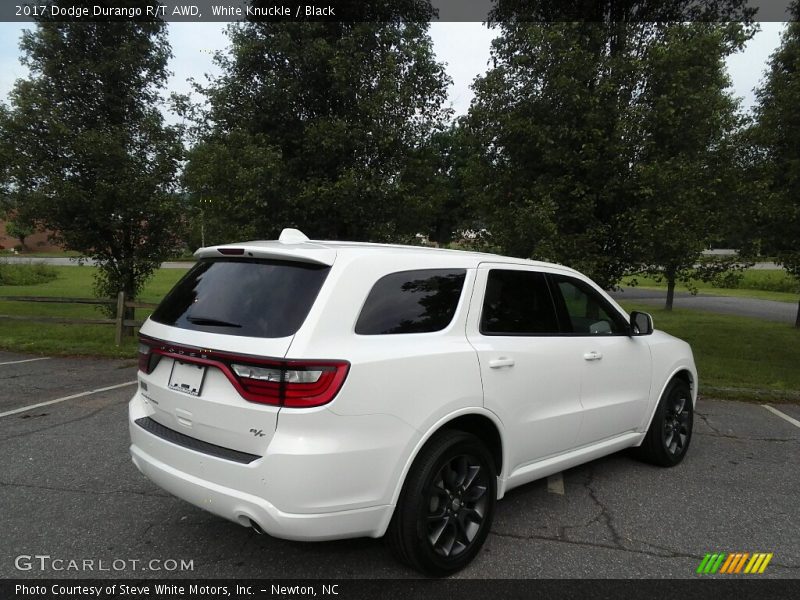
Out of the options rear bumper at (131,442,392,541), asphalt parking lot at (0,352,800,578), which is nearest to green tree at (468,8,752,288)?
asphalt parking lot at (0,352,800,578)

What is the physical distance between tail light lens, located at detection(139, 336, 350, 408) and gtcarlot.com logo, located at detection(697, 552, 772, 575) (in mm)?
2288

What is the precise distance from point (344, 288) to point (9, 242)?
96974 millimetres

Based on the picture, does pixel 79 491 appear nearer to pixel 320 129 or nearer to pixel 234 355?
pixel 234 355

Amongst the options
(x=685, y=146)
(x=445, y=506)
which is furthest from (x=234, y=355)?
(x=685, y=146)

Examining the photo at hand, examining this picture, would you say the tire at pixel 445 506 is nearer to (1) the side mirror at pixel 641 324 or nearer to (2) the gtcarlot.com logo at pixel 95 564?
(2) the gtcarlot.com logo at pixel 95 564

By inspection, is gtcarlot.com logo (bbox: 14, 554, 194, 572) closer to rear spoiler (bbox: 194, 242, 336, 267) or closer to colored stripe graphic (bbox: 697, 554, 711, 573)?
rear spoiler (bbox: 194, 242, 336, 267)

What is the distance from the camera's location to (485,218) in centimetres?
858

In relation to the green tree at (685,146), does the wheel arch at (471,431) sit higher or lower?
lower

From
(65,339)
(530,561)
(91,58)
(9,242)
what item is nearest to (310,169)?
(91,58)

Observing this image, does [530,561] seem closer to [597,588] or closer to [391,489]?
[597,588]

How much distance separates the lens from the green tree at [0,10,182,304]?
33.0 feet

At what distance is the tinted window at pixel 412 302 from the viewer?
270 cm

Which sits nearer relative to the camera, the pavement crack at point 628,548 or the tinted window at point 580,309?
the pavement crack at point 628,548

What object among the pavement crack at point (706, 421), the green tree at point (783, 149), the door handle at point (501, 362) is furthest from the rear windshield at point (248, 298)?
the green tree at point (783, 149)
